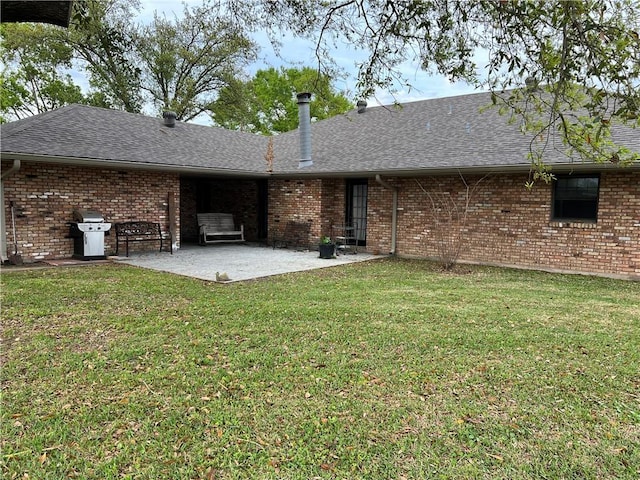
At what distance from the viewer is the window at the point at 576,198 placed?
884 centimetres

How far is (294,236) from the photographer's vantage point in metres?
13.5

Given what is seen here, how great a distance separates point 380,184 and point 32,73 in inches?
886

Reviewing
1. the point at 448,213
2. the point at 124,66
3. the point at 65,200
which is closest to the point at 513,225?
the point at 448,213

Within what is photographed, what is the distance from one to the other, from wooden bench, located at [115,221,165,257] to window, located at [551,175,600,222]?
951cm

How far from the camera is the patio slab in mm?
8859

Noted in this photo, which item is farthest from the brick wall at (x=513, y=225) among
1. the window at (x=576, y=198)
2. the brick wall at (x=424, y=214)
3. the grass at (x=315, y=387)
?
the grass at (x=315, y=387)

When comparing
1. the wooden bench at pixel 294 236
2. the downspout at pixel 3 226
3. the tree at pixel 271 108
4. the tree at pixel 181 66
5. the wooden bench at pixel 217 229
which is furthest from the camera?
the tree at pixel 271 108

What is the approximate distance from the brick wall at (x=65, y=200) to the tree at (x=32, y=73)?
16154mm

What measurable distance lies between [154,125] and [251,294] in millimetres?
8913

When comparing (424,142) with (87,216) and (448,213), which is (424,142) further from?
(87,216)

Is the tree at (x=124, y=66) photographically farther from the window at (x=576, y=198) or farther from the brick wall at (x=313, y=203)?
the window at (x=576, y=198)

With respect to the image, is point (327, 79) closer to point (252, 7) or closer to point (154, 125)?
point (252, 7)

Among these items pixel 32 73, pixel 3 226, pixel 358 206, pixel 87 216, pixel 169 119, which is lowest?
pixel 3 226

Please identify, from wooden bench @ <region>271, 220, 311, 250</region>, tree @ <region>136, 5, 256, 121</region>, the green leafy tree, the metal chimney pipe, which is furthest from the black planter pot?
the green leafy tree
